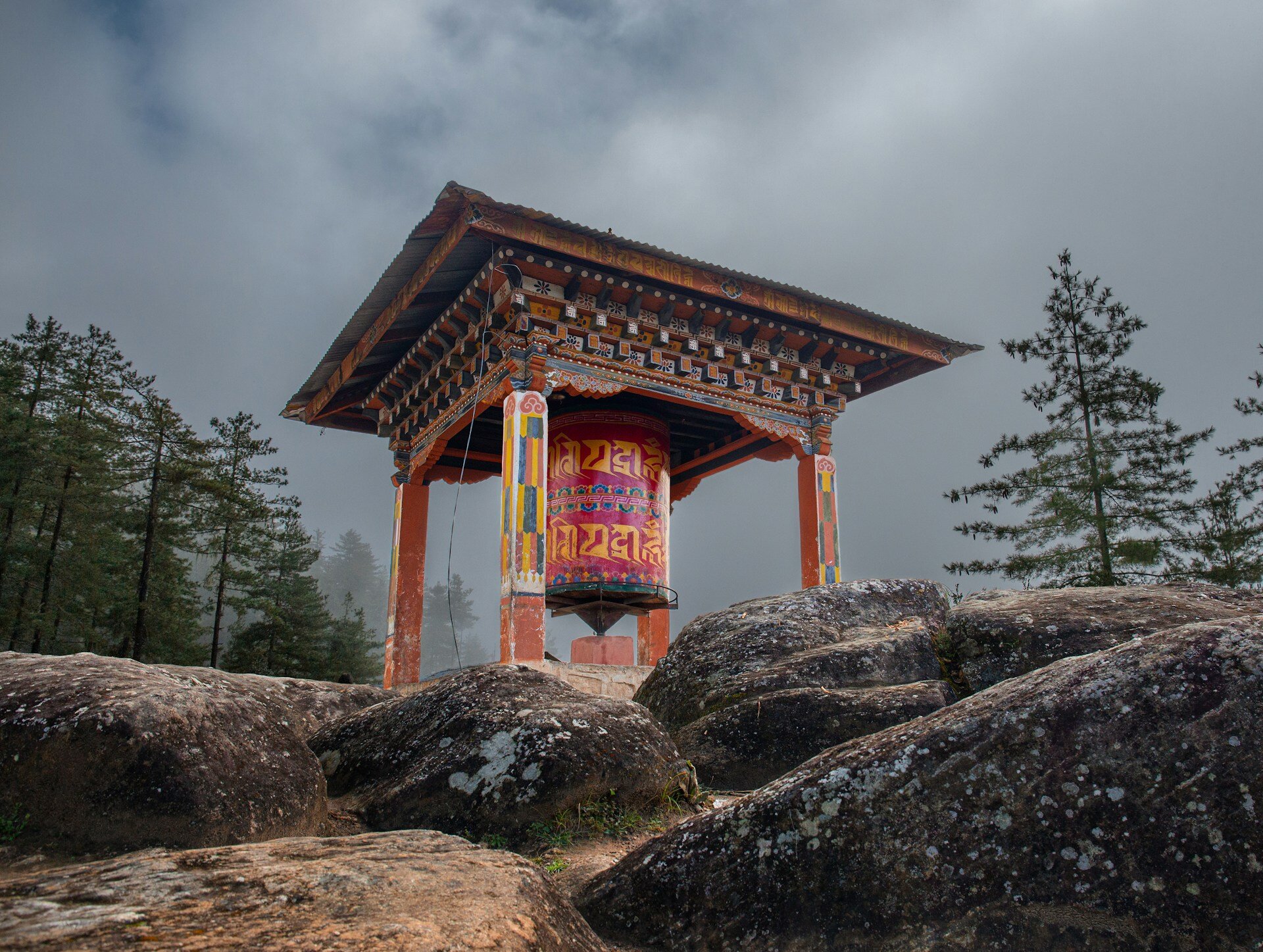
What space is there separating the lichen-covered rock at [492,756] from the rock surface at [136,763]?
0.58 m

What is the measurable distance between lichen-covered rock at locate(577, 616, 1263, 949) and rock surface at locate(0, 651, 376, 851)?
1419mm

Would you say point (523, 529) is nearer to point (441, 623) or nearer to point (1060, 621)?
point (1060, 621)

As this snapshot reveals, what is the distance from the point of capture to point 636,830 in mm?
4230

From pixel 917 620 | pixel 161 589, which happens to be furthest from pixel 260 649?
pixel 917 620

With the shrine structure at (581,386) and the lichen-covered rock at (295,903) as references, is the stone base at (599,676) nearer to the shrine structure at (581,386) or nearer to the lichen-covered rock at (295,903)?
the shrine structure at (581,386)

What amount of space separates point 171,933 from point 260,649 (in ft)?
87.0

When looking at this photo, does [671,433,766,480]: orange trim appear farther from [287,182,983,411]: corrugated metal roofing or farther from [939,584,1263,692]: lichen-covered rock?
[939,584,1263,692]: lichen-covered rock

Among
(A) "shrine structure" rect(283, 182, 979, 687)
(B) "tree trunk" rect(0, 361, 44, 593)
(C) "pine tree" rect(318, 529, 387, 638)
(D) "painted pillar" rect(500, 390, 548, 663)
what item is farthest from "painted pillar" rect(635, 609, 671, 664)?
(C) "pine tree" rect(318, 529, 387, 638)

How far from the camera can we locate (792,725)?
17.3 feet

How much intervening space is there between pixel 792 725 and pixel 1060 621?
1.72 meters

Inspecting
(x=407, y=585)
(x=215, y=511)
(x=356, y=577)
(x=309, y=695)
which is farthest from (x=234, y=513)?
(x=356, y=577)

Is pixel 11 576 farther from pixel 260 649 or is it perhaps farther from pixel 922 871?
pixel 922 871

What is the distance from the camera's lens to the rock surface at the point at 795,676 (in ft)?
17.1

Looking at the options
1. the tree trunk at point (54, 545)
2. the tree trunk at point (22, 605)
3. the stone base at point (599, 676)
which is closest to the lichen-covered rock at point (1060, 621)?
the stone base at point (599, 676)
